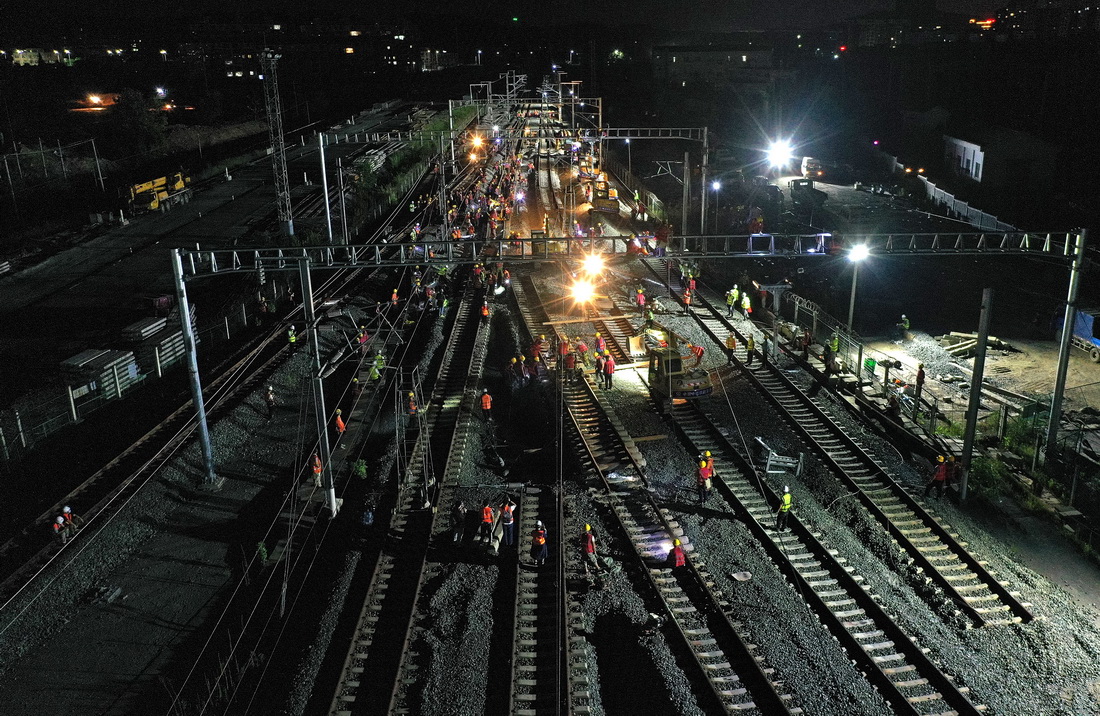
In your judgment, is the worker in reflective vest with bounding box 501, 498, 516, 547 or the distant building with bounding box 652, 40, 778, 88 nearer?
the worker in reflective vest with bounding box 501, 498, 516, 547

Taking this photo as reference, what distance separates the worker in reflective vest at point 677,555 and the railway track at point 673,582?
0.59 ft

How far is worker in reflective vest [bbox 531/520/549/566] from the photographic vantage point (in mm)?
15469

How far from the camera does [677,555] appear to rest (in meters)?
15.4

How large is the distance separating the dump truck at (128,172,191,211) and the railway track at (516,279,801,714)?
3475 centimetres

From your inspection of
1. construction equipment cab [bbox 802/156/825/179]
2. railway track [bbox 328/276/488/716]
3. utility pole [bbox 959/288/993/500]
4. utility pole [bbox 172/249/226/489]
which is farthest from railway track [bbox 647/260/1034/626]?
construction equipment cab [bbox 802/156/825/179]

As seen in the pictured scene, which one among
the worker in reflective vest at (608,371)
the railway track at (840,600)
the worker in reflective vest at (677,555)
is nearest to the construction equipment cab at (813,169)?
the worker in reflective vest at (608,371)

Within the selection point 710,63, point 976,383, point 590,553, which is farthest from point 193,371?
point 710,63

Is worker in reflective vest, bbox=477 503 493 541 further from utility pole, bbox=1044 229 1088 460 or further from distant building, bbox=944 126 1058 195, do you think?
distant building, bbox=944 126 1058 195

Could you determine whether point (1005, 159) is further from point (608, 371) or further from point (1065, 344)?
point (608, 371)

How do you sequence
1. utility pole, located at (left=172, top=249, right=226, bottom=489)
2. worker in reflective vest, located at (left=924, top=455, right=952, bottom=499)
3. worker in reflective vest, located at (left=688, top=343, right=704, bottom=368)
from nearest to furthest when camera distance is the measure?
utility pole, located at (left=172, top=249, right=226, bottom=489), worker in reflective vest, located at (left=924, top=455, right=952, bottom=499), worker in reflective vest, located at (left=688, top=343, right=704, bottom=368)

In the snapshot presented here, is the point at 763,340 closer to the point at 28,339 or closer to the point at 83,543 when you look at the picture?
the point at 83,543

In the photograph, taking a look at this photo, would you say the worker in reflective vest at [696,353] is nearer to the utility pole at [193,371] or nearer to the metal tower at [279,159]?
the utility pole at [193,371]

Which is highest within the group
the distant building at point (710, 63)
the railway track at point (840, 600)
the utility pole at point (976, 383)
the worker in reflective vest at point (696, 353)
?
the distant building at point (710, 63)

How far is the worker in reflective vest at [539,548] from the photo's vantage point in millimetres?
15469
